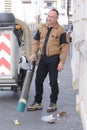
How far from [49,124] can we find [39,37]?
1653mm

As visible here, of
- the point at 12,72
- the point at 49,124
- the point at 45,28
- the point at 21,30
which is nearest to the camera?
the point at 49,124

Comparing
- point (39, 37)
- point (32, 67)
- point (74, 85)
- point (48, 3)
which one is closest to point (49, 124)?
point (32, 67)

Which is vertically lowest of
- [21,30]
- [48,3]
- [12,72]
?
[48,3]

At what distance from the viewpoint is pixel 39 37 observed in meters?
8.62

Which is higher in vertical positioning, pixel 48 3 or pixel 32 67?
pixel 32 67

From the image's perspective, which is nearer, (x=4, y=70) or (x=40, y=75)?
(x=40, y=75)

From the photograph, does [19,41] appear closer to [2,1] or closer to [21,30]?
[21,30]

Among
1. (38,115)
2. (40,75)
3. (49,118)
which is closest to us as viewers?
(49,118)

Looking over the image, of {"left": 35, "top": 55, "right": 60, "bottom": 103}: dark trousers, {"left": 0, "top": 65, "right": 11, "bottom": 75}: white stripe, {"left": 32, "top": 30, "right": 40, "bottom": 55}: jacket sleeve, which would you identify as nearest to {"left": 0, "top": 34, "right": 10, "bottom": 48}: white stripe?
{"left": 0, "top": 65, "right": 11, "bottom": 75}: white stripe

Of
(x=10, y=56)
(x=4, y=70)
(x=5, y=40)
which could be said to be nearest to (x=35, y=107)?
(x=4, y=70)

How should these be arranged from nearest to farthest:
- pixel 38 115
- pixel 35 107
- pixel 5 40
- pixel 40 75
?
pixel 38 115 → pixel 40 75 → pixel 35 107 → pixel 5 40

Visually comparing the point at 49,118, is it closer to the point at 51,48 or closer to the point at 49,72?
the point at 49,72

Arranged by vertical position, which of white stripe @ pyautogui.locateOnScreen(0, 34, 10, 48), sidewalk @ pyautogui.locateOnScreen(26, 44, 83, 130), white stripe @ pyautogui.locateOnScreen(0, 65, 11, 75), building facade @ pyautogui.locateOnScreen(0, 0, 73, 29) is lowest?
building facade @ pyautogui.locateOnScreen(0, 0, 73, 29)

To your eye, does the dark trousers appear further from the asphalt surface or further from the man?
the asphalt surface
